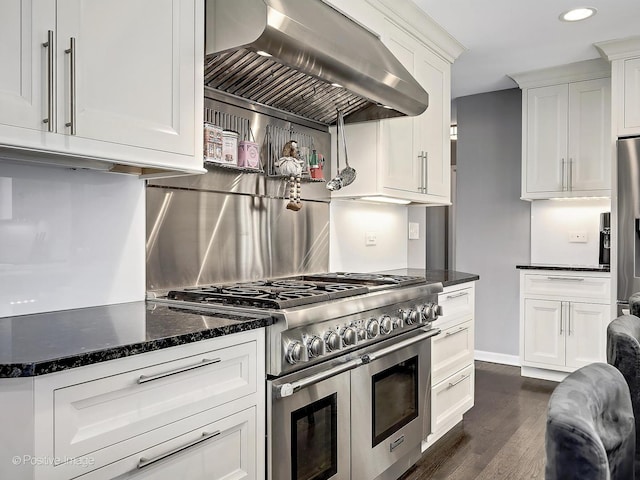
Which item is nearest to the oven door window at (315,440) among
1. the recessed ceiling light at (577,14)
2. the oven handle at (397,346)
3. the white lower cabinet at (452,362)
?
the oven handle at (397,346)

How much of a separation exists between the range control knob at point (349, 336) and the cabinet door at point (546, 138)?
9.83 feet

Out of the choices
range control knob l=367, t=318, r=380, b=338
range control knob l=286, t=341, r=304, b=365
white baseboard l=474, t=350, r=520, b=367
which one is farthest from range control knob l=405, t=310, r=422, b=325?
white baseboard l=474, t=350, r=520, b=367

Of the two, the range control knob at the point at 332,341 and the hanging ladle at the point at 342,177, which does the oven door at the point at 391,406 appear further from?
the hanging ladle at the point at 342,177

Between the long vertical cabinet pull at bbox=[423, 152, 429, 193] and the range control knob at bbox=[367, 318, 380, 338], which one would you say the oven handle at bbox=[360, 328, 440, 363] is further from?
the long vertical cabinet pull at bbox=[423, 152, 429, 193]

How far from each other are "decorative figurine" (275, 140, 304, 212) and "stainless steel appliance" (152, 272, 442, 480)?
1.33 feet

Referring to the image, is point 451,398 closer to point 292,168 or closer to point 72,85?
point 292,168

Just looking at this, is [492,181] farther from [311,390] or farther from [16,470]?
[16,470]

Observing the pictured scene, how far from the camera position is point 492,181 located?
4727 mm

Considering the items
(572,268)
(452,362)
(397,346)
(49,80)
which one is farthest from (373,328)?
(572,268)

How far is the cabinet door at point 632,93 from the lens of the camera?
354 cm

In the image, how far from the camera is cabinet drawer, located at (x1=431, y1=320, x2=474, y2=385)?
2.71m

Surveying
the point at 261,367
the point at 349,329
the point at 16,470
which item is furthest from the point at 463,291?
the point at 16,470

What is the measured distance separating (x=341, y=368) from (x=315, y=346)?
0.72 ft

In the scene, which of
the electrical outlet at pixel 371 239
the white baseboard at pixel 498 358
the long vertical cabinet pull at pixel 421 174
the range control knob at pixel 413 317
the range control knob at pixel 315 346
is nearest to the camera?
the range control knob at pixel 315 346
